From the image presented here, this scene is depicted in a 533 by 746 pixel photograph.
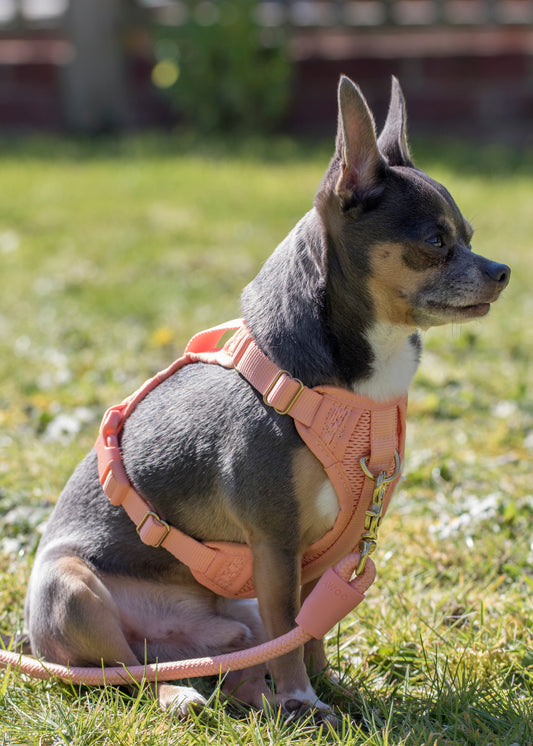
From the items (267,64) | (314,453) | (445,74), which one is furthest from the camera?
(267,64)

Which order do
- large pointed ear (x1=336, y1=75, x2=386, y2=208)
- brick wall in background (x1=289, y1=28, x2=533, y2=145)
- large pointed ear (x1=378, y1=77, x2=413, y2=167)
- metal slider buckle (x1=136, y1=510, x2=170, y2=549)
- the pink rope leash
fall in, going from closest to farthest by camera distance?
large pointed ear (x1=336, y1=75, x2=386, y2=208)
the pink rope leash
metal slider buckle (x1=136, y1=510, x2=170, y2=549)
large pointed ear (x1=378, y1=77, x2=413, y2=167)
brick wall in background (x1=289, y1=28, x2=533, y2=145)

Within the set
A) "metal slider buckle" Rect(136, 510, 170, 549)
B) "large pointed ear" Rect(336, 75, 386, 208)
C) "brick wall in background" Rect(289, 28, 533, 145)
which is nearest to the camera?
"large pointed ear" Rect(336, 75, 386, 208)

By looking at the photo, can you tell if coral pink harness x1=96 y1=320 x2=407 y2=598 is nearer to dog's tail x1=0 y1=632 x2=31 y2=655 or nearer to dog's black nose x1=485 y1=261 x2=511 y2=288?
dog's black nose x1=485 y1=261 x2=511 y2=288

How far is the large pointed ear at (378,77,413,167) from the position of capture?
2631mm

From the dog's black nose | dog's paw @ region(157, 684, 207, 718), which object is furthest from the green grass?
the dog's black nose

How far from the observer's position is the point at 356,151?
2375 millimetres

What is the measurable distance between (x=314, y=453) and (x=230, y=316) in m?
3.45

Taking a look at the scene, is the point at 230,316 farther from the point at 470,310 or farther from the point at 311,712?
the point at 311,712

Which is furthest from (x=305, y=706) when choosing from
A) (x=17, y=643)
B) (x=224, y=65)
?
(x=224, y=65)

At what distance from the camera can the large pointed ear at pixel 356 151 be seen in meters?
2.28

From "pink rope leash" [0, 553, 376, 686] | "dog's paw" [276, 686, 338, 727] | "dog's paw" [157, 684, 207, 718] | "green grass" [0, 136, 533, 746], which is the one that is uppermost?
"pink rope leash" [0, 553, 376, 686]

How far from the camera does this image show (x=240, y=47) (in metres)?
10.7

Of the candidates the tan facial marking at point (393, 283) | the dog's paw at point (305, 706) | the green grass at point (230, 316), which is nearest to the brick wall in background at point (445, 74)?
the green grass at point (230, 316)

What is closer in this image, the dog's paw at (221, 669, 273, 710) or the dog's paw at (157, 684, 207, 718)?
the dog's paw at (157, 684, 207, 718)
